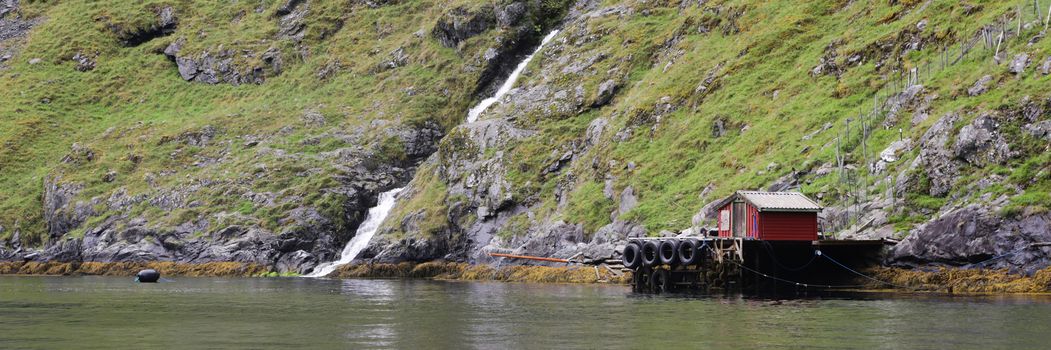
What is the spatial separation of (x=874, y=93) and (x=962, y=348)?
44.0m

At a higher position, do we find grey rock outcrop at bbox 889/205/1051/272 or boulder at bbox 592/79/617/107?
boulder at bbox 592/79/617/107

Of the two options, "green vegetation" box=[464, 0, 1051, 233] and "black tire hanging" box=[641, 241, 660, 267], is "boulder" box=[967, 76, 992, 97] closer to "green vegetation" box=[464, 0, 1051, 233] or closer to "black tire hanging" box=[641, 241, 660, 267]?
"green vegetation" box=[464, 0, 1051, 233]

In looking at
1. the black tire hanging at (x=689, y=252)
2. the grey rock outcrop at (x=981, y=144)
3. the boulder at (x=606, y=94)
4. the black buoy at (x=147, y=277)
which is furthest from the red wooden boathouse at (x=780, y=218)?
the black buoy at (x=147, y=277)

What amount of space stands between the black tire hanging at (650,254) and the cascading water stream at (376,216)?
3409 cm

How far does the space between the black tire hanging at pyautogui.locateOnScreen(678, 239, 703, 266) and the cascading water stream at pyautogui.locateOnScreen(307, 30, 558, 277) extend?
121ft

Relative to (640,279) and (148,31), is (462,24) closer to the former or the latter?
(148,31)

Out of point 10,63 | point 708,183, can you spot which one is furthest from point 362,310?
point 10,63

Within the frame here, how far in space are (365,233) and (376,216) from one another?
299 cm

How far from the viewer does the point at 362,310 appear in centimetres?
4719

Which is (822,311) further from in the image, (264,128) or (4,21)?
(4,21)

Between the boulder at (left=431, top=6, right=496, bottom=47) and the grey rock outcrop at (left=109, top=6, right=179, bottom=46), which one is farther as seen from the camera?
the grey rock outcrop at (left=109, top=6, right=179, bottom=46)

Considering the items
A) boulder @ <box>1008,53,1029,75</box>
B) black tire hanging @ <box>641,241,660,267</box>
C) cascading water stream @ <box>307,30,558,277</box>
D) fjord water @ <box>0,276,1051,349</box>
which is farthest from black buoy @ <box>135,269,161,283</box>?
boulder @ <box>1008,53,1029,75</box>

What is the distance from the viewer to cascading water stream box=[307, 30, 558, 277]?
304 feet

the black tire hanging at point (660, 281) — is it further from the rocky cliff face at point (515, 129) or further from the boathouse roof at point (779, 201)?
the boathouse roof at point (779, 201)
